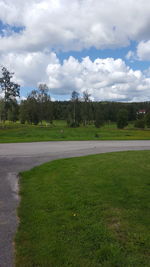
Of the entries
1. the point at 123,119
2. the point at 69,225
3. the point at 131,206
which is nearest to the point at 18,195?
the point at 69,225

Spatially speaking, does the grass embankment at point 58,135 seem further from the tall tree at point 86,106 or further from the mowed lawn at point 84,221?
the tall tree at point 86,106

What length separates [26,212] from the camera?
4375 mm

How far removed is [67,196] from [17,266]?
103 inches

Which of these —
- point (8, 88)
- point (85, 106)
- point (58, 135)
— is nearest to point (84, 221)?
point (58, 135)

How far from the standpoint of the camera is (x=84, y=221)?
3.87 metres

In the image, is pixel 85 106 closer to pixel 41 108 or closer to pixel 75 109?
pixel 75 109

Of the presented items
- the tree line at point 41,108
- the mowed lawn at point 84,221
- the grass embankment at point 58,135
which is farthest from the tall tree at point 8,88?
the mowed lawn at point 84,221

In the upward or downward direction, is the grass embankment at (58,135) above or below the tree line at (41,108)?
below

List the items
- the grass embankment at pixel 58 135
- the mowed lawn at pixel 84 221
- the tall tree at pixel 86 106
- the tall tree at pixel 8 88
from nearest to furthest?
1. the mowed lawn at pixel 84 221
2. the grass embankment at pixel 58 135
3. the tall tree at pixel 8 88
4. the tall tree at pixel 86 106

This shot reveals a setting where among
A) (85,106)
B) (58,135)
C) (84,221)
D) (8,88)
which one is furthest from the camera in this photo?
(85,106)

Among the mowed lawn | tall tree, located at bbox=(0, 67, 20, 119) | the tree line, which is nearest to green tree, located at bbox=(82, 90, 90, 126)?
the tree line

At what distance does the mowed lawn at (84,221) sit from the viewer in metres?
2.85

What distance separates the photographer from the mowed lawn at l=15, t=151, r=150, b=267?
2.85 m

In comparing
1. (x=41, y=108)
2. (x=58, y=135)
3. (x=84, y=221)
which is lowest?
(x=84, y=221)
